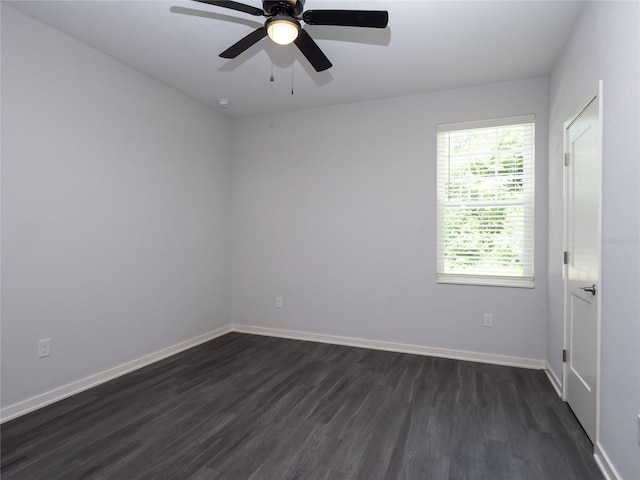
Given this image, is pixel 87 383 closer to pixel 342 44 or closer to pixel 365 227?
pixel 365 227

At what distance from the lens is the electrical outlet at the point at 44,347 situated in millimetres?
2660

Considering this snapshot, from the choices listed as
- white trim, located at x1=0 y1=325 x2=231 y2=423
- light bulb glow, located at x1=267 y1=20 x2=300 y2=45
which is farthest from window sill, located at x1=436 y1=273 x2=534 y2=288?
white trim, located at x1=0 y1=325 x2=231 y2=423

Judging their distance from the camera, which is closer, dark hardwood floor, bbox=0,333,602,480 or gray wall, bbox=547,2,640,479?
gray wall, bbox=547,2,640,479

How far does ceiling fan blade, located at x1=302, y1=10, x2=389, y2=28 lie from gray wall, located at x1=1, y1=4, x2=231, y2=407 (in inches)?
85.1

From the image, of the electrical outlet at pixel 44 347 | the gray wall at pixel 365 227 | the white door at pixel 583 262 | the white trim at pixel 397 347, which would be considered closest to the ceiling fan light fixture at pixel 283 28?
the white door at pixel 583 262

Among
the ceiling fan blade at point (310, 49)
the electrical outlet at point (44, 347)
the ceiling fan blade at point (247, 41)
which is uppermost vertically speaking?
the ceiling fan blade at point (247, 41)

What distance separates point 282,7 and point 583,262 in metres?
→ 2.46

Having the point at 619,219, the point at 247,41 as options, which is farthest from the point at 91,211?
the point at 619,219

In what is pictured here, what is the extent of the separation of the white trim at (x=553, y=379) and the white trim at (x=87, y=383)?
3.67 metres

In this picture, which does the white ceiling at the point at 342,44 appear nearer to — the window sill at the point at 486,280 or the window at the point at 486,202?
the window at the point at 486,202

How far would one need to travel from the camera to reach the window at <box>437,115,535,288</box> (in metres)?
3.56

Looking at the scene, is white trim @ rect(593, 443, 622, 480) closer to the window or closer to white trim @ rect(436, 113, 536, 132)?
the window

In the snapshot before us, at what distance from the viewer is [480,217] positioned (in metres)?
3.71

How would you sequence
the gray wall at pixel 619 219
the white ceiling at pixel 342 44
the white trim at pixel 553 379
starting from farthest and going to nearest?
the white trim at pixel 553 379
the white ceiling at pixel 342 44
the gray wall at pixel 619 219
